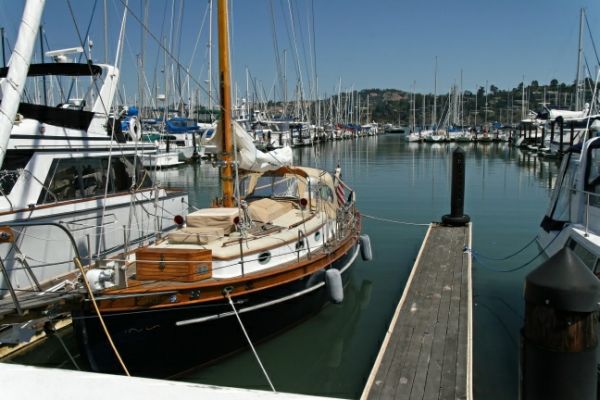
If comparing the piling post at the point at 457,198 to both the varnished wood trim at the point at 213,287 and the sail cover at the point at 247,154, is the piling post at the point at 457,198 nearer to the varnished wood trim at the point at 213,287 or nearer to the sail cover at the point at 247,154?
the sail cover at the point at 247,154

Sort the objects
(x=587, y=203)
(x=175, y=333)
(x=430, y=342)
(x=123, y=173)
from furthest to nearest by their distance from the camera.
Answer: (x=123, y=173)
(x=587, y=203)
(x=430, y=342)
(x=175, y=333)

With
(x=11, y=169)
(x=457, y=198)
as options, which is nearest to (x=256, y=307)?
(x=11, y=169)

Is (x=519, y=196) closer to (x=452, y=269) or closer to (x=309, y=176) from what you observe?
(x=452, y=269)

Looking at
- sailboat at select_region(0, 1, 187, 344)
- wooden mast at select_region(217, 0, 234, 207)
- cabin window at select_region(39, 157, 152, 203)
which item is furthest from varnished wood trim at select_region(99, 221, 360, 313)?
cabin window at select_region(39, 157, 152, 203)

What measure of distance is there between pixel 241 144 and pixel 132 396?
27.7 feet

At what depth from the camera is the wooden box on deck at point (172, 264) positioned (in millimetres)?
7473

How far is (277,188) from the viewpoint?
490 inches

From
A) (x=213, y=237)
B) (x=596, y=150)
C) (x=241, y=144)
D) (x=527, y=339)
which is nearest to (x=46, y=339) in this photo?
(x=213, y=237)

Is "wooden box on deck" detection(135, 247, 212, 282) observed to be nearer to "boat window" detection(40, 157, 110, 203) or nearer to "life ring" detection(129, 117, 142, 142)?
"boat window" detection(40, 157, 110, 203)

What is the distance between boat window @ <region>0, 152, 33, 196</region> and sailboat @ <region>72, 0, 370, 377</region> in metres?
2.69

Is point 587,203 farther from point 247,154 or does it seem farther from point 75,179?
point 75,179

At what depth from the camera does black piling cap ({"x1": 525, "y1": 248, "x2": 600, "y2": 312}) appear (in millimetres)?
2902

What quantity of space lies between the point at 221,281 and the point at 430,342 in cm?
339

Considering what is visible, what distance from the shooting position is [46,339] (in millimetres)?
9508
